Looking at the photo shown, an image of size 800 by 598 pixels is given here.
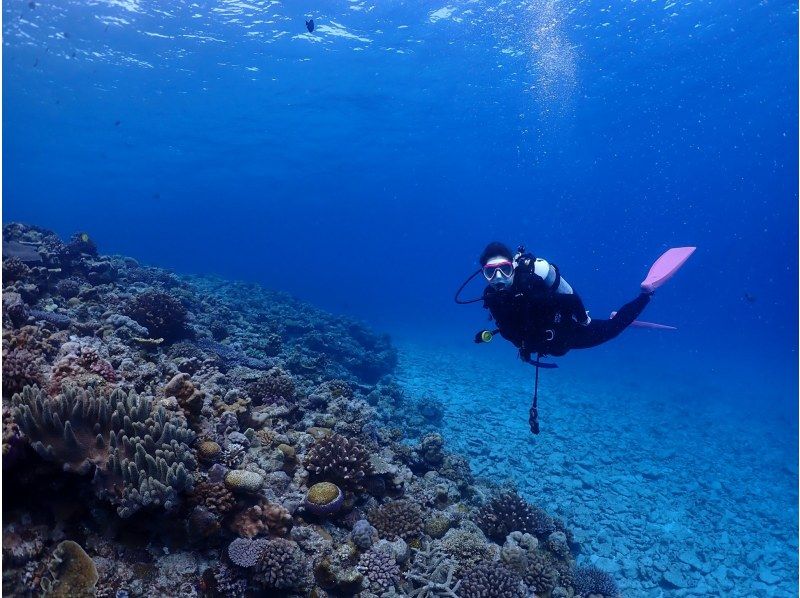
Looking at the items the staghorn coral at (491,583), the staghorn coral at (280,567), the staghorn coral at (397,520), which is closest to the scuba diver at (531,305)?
the staghorn coral at (491,583)

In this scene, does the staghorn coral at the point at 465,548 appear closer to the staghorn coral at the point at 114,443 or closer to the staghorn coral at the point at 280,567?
the staghorn coral at the point at 280,567

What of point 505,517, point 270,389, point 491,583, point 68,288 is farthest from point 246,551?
point 68,288

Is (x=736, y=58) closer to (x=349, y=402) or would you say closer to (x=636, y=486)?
(x=636, y=486)

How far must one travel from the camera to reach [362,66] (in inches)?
1208

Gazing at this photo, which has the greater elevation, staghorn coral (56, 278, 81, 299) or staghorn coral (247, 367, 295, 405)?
staghorn coral (56, 278, 81, 299)

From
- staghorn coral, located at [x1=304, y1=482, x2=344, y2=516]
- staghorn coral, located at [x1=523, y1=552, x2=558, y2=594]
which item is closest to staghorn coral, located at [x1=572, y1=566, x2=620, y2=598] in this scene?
staghorn coral, located at [x1=523, y1=552, x2=558, y2=594]

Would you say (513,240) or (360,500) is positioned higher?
(513,240)

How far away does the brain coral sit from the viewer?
619cm

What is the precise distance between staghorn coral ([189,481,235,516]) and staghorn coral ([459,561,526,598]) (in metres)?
3.14

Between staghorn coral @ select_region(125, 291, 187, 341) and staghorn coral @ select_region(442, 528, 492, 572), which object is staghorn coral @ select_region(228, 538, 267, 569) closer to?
staghorn coral @ select_region(442, 528, 492, 572)

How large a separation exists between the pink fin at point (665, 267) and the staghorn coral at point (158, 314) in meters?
10.7

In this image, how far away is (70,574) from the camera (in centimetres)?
374

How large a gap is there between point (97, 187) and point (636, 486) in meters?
89.3

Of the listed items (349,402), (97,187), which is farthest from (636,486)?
(97,187)
